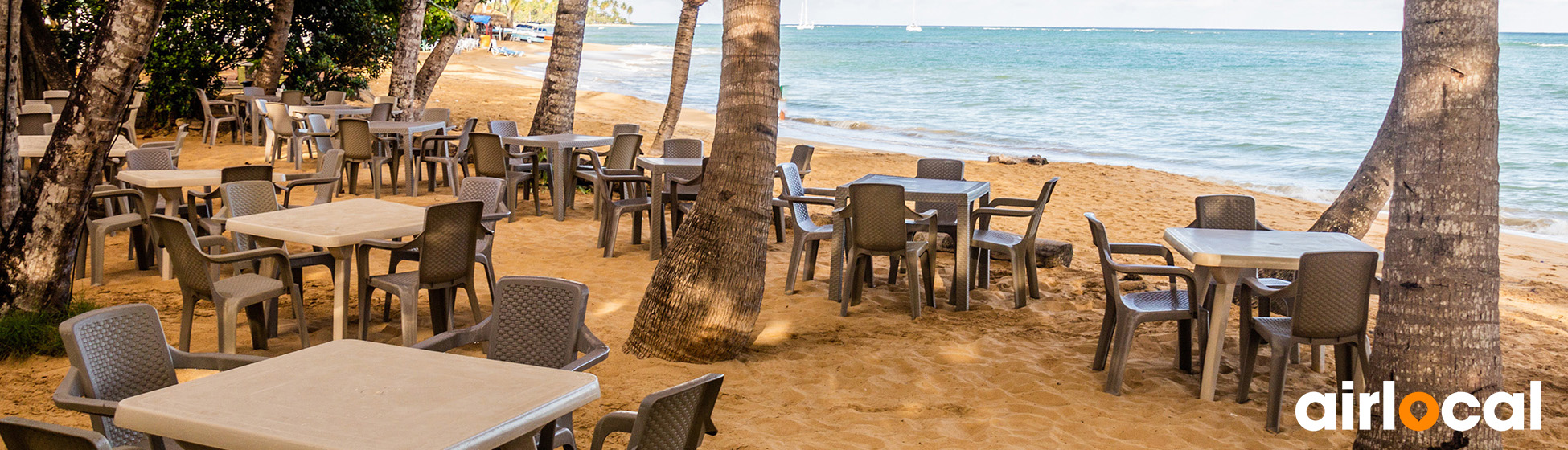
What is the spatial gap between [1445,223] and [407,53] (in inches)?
503

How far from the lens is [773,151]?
530 centimetres

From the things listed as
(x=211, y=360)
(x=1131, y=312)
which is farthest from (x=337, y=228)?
(x=1131, y=312)

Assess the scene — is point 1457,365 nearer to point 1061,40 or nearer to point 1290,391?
point 1290,391

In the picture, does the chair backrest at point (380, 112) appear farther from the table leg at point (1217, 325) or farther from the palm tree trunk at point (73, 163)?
the table leg at point (1217, 325)

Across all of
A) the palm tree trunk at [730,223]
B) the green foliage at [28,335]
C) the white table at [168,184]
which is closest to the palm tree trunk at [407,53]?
the white table at [168,184]

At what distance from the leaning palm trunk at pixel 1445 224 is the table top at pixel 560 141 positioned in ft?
23.7

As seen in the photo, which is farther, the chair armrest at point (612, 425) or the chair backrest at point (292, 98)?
the chair backrest at point (292, 98)

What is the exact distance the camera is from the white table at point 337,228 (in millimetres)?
4824

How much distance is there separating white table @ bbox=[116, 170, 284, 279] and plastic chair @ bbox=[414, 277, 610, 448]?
12.6ft

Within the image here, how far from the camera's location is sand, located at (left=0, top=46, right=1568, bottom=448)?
174 inches

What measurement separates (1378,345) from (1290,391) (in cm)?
153

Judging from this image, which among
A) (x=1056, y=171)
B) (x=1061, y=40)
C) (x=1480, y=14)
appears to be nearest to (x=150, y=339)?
(x=1480, y=14)

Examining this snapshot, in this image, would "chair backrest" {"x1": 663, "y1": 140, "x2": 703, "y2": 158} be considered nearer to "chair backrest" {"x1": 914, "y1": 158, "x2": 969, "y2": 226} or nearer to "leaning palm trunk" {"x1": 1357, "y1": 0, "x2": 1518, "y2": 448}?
"chair backrest" {"x1": 914, "y1": 158, "x2": 969, "y2": 226}

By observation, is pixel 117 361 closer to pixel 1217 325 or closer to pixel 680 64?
pixel 1217 325
